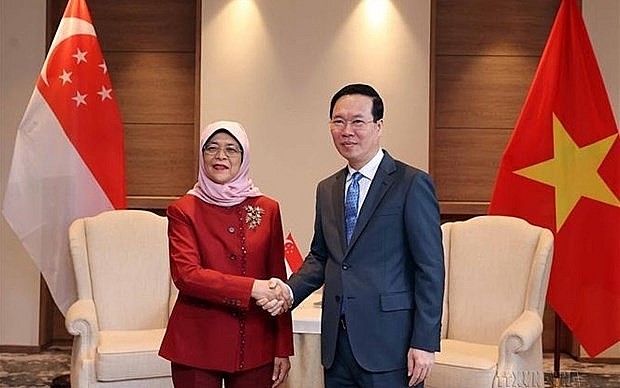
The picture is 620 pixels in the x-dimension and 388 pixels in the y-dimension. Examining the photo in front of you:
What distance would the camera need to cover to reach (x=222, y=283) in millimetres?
2330

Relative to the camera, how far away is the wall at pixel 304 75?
5086 mm

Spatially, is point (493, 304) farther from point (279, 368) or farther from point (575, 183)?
point (279, 368)

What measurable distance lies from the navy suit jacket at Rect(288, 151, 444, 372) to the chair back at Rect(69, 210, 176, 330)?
6.50 feet

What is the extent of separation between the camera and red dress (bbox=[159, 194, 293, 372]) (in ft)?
7.73

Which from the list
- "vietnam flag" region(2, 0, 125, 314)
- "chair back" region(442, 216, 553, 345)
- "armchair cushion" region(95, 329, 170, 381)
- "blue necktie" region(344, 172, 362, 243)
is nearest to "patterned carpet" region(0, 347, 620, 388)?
"vietnam flag" region(2, 0, 125, 314)

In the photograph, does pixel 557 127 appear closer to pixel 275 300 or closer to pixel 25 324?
pixel 275 300

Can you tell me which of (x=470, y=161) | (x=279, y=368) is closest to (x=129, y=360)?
(x=279, y=368)

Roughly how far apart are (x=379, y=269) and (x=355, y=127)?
0.40 metres

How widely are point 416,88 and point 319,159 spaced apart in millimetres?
739

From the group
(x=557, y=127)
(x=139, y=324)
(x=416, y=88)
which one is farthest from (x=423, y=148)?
(x=139, y=324)

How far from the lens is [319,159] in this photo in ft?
16.8

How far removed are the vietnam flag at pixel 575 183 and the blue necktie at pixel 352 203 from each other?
2.11 metres

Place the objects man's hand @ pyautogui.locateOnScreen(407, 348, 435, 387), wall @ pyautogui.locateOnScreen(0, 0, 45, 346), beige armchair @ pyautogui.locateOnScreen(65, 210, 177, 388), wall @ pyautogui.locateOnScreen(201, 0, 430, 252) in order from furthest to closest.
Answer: wall @ pyautogui.locateOnScreen(0, 0, 45, 346), wall @ pyautogui.locateOnScreen(201, 0, 430, 252), beige armchair @ pyautogui.locateOnScreen(65, 210, 177, 388), man's hand @ pyautogui.locateOnScreen(407, 348, 435, 387)

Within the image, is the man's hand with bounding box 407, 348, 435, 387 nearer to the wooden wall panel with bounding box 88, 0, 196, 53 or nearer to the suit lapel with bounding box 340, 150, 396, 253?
A: the suit lapel with bounding box 340, 150, 396, 253
